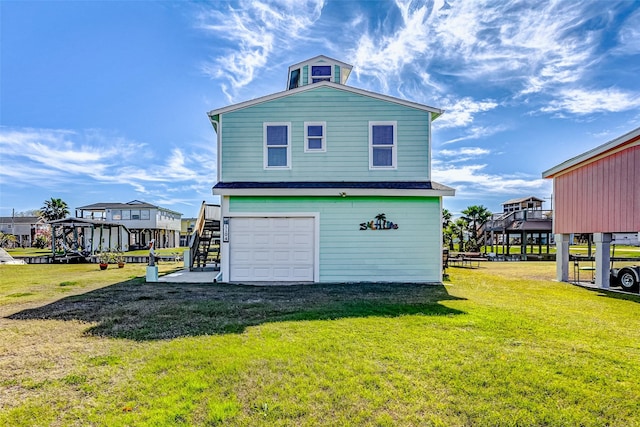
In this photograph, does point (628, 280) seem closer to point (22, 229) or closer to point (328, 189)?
point (328, 189)

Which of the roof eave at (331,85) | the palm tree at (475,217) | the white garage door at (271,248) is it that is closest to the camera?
the white garage door at (271,248)

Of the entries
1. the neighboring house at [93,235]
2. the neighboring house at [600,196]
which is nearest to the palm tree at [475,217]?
the neighboring house at [600,196]

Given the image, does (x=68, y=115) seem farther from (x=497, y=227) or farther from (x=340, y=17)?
(x=497, y=227)

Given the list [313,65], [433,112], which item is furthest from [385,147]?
[313,65]

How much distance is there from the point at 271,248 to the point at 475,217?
84.4ft

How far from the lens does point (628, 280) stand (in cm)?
1104

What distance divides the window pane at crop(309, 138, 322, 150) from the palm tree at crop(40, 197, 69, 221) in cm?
4936

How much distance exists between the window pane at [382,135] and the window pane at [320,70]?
13.4 ft

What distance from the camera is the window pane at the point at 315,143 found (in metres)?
12.0

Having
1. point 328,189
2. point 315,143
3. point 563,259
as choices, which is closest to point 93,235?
point 315,143

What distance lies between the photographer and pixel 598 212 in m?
11.5

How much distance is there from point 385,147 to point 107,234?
29231mm

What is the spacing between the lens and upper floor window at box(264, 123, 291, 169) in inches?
472

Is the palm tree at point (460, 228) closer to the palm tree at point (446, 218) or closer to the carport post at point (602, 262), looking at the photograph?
the palm tree at point (446, 218)
